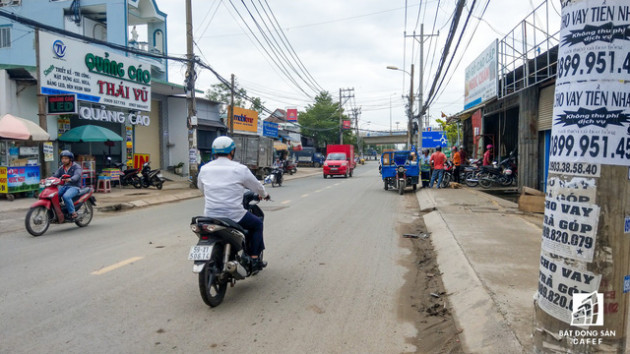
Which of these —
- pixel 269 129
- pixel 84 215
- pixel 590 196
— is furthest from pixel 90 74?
pixel 269 129

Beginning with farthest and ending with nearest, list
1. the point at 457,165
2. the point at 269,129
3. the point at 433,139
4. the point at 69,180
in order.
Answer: the point at 269,129 → the point at 433,139 → the point at 457,165 → the point at 69,180

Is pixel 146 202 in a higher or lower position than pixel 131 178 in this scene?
lower

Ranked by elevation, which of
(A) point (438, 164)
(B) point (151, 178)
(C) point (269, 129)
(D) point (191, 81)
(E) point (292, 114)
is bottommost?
(B) point (151, 178)

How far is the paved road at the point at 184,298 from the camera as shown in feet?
12.2

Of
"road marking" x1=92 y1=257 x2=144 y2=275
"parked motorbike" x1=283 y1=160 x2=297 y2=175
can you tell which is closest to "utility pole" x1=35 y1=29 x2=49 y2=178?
"road marking" x1=92 y1=257 x2=144 y2=275

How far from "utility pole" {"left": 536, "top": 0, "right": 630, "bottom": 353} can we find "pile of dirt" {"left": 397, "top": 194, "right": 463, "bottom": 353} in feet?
3.71

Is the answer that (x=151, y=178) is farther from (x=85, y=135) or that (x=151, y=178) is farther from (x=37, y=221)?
(x=37, y=221)

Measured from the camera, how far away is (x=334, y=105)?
212 ft

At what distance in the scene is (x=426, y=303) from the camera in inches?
191

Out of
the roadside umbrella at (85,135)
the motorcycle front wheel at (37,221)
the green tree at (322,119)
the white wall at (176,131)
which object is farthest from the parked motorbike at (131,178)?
the green tree at (322,119)

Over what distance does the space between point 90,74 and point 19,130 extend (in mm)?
4696

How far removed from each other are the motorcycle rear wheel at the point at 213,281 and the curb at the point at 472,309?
2.41 meters

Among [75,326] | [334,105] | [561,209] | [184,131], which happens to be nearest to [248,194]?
[75,326]

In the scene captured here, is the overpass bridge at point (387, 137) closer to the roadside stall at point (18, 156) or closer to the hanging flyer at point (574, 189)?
the roadside stall at point (18, 156)
